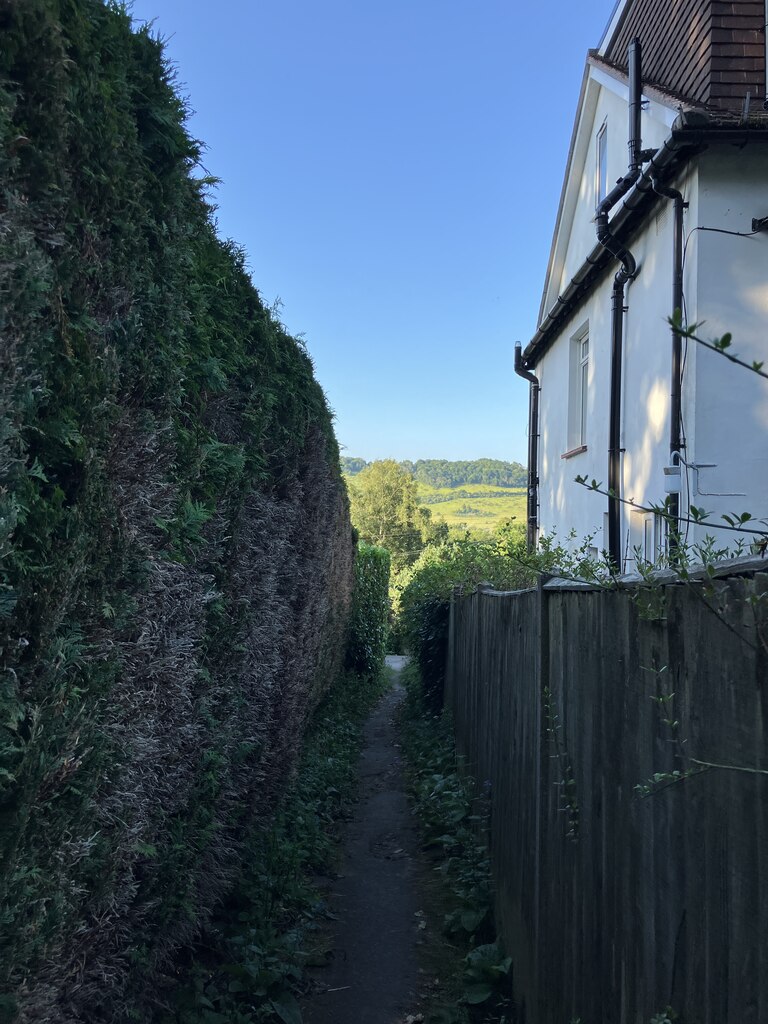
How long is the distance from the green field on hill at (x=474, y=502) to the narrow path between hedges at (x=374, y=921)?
120724 millimetres

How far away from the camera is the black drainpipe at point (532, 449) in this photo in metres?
14.2

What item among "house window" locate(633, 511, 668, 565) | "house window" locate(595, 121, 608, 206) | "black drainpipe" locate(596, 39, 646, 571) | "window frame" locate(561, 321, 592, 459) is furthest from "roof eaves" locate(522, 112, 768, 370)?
"house window" locate(633, 511, 668, 565)

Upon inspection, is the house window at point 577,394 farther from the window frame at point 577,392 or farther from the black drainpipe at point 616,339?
the black drainpipe at point 616,339

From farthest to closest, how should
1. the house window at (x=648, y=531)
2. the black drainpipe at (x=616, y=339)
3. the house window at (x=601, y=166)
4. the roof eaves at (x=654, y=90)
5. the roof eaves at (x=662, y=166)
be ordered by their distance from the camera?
the house window at (x=601, y=166), the black drainpipe at (x=616, y=339), the house window at (x=648, y=531), the roof eaves at (x=654, y=90), the roof eaves at (x=662, y=166)

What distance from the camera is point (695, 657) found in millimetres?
1798

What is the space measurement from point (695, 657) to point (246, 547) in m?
3.03

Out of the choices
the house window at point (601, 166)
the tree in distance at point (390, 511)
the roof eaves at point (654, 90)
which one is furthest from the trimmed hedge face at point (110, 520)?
the tree in distance at point (390, 511)

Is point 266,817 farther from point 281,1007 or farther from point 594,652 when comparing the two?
point 594,652

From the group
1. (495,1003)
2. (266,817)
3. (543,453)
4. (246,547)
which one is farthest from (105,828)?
(543,453)

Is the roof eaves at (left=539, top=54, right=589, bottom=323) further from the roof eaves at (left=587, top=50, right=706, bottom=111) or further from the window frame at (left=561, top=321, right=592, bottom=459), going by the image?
the window frame at (left=561, top=321, right=592, bottom=459)

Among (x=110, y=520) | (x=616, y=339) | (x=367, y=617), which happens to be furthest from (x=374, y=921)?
(x=367, y=617)

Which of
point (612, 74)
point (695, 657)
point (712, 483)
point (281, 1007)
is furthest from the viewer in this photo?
point (612, 74)

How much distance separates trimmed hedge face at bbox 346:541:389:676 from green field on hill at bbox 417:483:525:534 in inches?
4310

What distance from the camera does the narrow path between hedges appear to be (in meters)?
4.18
